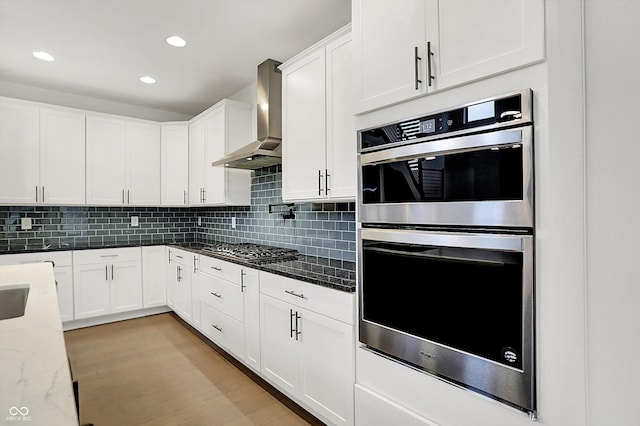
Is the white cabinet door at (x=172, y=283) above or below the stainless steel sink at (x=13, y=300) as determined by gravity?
below

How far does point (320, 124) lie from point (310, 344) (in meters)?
1.43

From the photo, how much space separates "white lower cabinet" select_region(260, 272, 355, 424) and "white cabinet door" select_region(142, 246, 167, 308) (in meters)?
2.54

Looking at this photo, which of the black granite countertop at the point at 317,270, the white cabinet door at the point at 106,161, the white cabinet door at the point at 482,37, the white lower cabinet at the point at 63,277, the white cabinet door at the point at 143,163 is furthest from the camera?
the white cabinet door at the point at 143,163

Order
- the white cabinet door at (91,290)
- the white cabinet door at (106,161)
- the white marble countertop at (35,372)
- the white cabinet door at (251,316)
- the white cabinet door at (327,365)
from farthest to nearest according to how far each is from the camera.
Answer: the white cabinet door at (106,161) < the white cabinet door at (91,290) < the white cabinet door at (251,316) < the white cabinet door at (327,365) < the white marble countertop at (35,372)

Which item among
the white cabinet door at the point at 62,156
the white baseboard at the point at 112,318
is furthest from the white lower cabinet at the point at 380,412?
the white cabinet door at the point at 62,156

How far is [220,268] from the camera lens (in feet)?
10.2

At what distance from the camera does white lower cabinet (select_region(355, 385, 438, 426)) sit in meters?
1.48

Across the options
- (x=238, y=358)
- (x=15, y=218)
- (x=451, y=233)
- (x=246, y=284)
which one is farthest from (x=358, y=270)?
(x=15, y=218)

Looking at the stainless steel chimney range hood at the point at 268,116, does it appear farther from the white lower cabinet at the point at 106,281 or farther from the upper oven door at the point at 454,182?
the white lower cabinet at the point at 106,281

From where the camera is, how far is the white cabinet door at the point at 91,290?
12.9 feet

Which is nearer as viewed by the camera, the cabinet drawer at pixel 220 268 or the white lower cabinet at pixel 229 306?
the white lower cabinet at pixel 229 306

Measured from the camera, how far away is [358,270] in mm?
1766

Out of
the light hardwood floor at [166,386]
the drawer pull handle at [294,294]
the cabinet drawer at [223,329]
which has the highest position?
the drawer pull handle at [294,294]

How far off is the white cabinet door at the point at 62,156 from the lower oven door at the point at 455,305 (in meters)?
3.78
